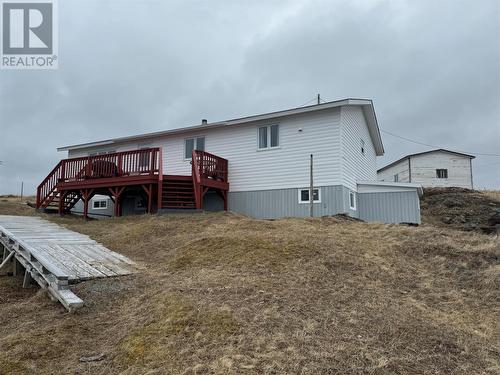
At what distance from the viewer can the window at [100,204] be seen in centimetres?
2164

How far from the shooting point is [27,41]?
15.9m

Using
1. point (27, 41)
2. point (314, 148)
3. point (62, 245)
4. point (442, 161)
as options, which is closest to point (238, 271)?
point (62, 245)

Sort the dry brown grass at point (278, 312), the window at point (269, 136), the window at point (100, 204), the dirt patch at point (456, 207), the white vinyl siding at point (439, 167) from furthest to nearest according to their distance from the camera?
the white vinyl siding at point (439, 167) → the window at point (100, 204) → the dirt patch at point (456, 207) → the window at point (269, 136) → the dry brown grass at point (278, 312)

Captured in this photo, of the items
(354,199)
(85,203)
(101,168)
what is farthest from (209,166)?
(354,199)

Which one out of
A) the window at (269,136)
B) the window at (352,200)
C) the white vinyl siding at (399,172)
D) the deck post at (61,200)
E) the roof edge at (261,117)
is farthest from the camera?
the white vinyl siding at (399,172)

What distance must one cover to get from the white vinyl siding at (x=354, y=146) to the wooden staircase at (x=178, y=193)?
607 cm

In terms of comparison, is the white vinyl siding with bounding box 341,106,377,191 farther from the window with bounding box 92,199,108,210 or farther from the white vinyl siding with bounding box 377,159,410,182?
the white vinyl siding with bounding box 377,159,410,182

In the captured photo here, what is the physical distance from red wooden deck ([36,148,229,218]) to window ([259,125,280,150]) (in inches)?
73.1

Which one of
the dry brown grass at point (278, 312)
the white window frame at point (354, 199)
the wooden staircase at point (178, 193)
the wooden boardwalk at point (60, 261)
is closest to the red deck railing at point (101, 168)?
the wooden staircase at point (178, 193)

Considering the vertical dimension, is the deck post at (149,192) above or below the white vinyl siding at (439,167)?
below

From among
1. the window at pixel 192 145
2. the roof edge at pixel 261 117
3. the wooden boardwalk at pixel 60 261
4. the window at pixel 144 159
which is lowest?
the wooden boardwalk at pixel 60 261

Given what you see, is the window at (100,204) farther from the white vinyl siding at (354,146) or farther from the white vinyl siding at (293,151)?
the white vinyl siding at (354,146)

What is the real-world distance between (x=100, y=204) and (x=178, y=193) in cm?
784

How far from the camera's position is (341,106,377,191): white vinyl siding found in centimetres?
1569
